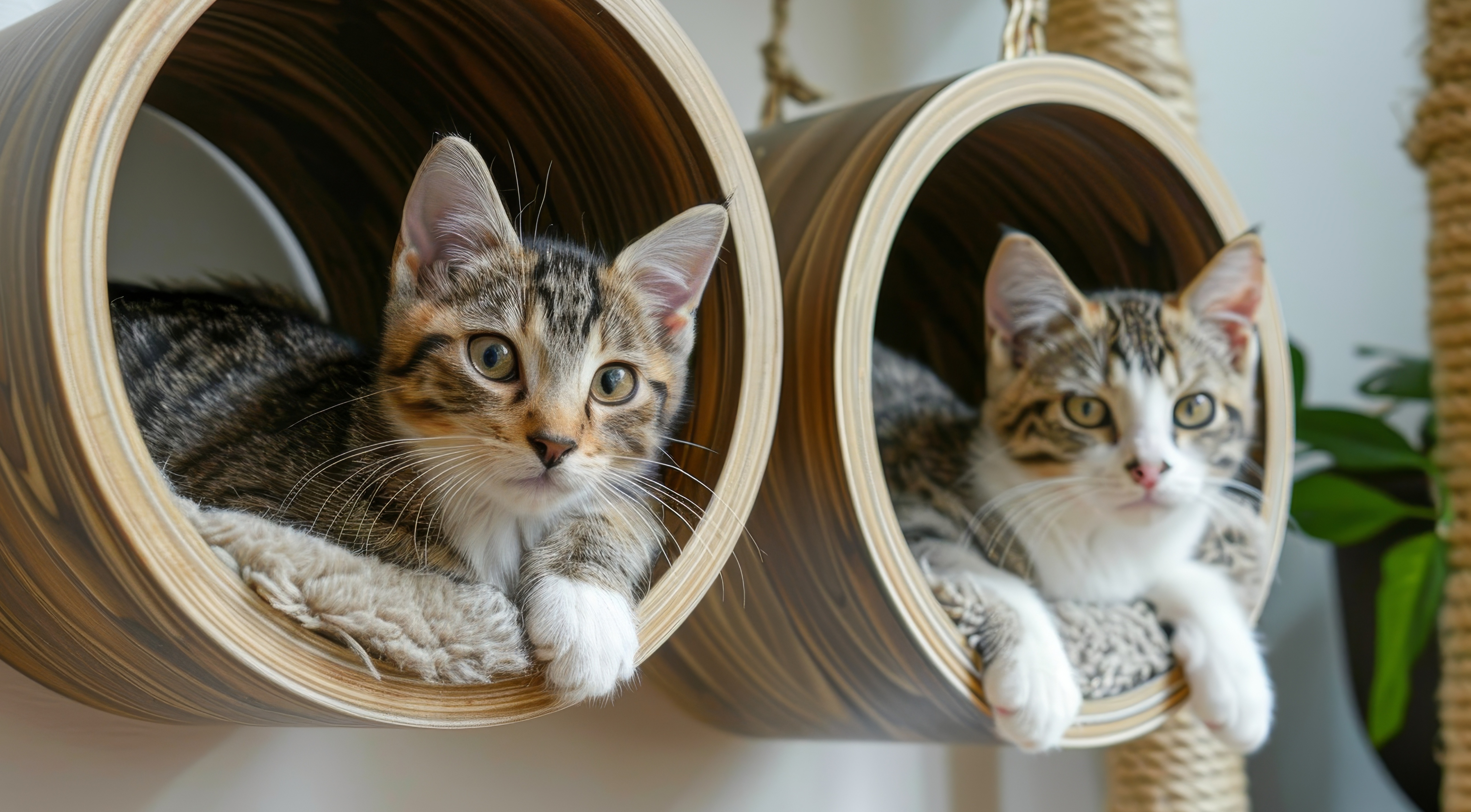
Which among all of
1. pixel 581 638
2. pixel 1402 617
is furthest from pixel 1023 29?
pixel 1402 617

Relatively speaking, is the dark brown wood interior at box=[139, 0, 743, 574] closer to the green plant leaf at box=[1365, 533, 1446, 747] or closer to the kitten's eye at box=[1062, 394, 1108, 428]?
the kitten's eye at box=[1062, 394, 1108, 428]

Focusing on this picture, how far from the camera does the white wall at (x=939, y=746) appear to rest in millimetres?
889

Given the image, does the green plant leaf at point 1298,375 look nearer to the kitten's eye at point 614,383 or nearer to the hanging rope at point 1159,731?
the hanging rope at point 1159,731

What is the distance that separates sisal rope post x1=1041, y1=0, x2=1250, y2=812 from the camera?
4.62 ft

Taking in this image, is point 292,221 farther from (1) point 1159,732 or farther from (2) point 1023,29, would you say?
(1) point 1159,732

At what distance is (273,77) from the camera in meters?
→ 0.91

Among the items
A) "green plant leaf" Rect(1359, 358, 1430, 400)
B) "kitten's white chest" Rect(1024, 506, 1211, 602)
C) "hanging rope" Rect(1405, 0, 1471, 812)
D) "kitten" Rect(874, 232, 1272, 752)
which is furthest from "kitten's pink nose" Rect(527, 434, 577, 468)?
"green plant leaf" Rect(1359, 358, 1430, 400)

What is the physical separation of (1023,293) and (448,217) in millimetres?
597

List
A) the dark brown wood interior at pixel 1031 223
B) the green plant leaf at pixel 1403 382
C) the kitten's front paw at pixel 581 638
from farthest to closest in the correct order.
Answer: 1. the green plant leaf at pixel 1403 382
2. the dark brown wood interior at pixel 1031 223
3. the kitten's front paw at pixel 581 638

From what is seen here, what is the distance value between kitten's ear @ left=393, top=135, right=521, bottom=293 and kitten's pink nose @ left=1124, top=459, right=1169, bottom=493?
2.04 ft

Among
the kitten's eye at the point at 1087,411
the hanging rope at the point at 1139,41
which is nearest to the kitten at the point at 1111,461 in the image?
the kitten's eye at the point at 1087,411

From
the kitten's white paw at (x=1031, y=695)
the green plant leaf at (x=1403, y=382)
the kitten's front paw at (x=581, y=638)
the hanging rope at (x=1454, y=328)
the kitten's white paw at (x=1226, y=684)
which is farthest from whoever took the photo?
the green plant leaf at (x=1403, y=382)

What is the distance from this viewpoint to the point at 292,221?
1.06 m

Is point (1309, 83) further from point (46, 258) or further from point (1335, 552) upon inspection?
point (46, 258)
